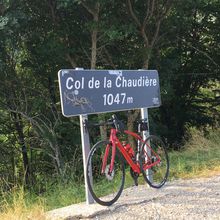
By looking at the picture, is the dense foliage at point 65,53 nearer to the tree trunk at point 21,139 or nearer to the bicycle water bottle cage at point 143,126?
the tree trunk at point 21,139

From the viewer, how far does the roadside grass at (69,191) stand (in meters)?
5.56

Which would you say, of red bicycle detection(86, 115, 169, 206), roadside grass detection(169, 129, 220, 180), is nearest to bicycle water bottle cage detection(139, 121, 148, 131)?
red bicycle detection(86, 115, 169, 206)

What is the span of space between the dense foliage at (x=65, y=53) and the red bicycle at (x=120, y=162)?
2.46 metres

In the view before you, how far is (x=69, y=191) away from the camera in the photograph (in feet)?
24.9

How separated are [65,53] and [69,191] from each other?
4.29m

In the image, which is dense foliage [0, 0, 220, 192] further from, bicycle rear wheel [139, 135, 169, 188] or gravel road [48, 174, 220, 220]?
gravel road [48, 174, 220, 220]

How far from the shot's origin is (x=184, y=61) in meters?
16.1

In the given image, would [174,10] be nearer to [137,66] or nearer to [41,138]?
[137,66]

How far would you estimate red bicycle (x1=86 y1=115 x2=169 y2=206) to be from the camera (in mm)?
5855

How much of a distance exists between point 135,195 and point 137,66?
578 centimetres

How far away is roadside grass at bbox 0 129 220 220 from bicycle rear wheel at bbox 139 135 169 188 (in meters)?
0.24

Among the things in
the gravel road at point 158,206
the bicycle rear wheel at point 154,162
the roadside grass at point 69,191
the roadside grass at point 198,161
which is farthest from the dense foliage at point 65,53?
the gravel road at point 158,206

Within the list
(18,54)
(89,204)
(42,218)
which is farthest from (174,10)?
(42,218)

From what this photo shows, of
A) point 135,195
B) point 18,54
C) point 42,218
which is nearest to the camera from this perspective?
point 42,218
